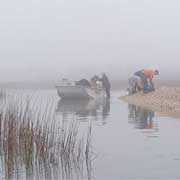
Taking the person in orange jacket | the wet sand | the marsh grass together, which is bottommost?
the wet sand

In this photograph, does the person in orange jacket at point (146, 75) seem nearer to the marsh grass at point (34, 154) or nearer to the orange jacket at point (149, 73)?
the orange jacket at point (149, 73)

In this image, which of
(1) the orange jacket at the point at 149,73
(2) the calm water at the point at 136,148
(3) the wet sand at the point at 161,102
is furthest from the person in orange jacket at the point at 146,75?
(2) the calm water at the point at 136,148

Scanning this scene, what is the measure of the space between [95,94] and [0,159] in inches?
1292

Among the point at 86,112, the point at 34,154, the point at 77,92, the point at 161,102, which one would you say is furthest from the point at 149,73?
the point at 34,154

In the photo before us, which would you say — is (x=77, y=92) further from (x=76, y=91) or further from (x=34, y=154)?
(x=34, y=154)

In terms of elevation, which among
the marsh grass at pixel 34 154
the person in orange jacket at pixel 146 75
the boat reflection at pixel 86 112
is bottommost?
the boat reflection at pixel 86 112

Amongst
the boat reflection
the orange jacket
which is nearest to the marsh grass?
the boat reflection

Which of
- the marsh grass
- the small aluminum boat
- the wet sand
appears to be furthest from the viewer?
the small aluminum boat

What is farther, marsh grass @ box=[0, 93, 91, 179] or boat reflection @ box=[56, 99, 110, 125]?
boat reflection @ box=[56, 99, 110, 125]

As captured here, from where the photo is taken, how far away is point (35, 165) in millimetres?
Answer: 12961

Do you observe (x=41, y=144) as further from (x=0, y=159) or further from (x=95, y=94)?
(x=95, y=94)

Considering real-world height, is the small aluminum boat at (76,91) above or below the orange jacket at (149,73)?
below

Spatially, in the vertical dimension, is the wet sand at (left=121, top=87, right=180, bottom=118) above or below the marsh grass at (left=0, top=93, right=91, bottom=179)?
below

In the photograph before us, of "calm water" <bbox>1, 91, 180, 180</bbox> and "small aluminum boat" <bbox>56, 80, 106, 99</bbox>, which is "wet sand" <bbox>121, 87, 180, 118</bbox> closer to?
"small aluminum boat" <bbox>56, 80, 106, 99</bbox>
